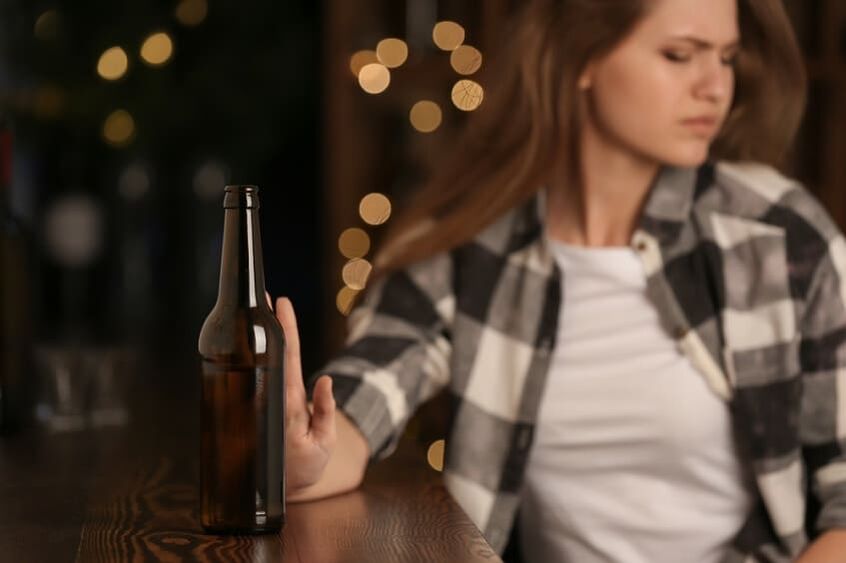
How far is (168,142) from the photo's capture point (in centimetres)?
377

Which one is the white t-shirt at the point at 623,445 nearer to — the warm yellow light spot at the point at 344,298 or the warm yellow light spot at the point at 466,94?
the warm yellow light spot at the point at 466,94

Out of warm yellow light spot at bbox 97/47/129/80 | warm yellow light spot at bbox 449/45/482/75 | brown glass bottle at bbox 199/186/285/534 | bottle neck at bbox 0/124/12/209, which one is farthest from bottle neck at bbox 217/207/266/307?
warm yellow light spot at bbox 97/47/129/80

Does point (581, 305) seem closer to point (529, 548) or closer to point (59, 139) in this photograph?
point (529, 548)

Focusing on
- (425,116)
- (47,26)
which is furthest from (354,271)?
(47,26)

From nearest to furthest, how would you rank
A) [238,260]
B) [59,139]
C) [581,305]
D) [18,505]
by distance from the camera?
[238,260]
[18,505]
[581,305]
[59,139]

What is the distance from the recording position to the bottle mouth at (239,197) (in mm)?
1036

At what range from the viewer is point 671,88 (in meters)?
1.59

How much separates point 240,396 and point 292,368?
0.39 feet

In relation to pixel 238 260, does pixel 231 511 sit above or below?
below

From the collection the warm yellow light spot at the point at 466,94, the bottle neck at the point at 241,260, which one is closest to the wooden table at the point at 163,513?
the bottle neck at the point at 241,260

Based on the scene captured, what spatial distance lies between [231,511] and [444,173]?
795 millimetres

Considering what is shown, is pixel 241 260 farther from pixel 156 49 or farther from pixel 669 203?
pixel 156 49

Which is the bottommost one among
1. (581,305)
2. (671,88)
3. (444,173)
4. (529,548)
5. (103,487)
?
(529,548)

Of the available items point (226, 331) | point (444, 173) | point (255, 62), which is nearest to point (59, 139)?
point (255, 62)
